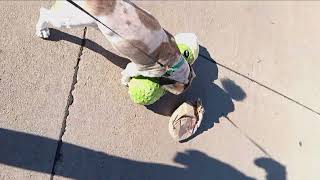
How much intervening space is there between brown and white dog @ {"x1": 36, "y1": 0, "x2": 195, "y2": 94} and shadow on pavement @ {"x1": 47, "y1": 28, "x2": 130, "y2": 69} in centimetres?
42

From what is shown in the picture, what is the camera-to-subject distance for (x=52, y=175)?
4.41 m

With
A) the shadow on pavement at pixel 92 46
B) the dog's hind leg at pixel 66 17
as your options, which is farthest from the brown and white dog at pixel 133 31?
the shadow on pavement at pixel 92 46

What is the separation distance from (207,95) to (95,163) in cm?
132

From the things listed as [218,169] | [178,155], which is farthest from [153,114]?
[218,169]

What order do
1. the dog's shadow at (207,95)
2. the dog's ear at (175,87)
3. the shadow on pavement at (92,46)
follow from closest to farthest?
the dog's ear at (175,87), the shadow on pavement at (92,46), the dog's shadow at (207,95)

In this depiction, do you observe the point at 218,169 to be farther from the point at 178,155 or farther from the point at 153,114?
the point at 153,114

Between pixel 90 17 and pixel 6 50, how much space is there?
121 centimetres

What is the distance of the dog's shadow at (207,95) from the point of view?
4973 mm

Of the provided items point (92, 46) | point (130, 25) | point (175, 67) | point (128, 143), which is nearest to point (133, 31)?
point (130, 25)

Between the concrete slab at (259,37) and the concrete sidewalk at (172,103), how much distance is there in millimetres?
11

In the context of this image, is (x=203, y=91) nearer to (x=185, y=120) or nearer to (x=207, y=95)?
(x=207, y=95)

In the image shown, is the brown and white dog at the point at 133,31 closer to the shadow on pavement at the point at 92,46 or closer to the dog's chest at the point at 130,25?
the dog's chest at the point at 130,25

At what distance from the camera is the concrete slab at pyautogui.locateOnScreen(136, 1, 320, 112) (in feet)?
17.4

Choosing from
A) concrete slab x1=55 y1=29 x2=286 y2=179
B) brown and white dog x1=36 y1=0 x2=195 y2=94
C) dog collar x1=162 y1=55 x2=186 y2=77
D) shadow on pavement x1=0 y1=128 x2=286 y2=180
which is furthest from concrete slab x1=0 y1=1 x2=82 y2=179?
dog collar x1=162 y1=55 x2=186 y2=77
